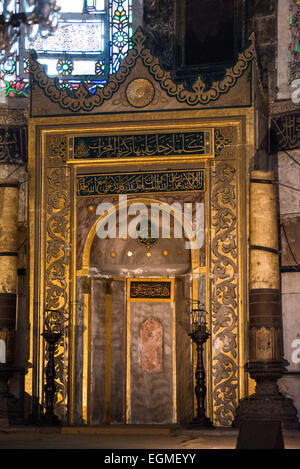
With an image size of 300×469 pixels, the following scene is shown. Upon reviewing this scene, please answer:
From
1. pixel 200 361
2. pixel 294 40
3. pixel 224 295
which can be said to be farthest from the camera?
pixel 294 40

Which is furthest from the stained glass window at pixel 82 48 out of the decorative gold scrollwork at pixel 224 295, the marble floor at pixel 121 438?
the marble floor at pixel 121 438

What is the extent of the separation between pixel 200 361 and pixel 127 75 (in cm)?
304

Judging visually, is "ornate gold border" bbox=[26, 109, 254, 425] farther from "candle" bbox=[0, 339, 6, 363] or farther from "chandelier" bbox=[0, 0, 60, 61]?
"chandelier" bbox=[0, 0, 60, 61]

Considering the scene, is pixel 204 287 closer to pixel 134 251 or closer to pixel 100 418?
pixel 134 251

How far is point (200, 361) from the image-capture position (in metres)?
9.63

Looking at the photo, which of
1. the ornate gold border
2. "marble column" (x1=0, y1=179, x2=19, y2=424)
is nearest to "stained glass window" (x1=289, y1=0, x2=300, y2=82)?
the ornate gold border

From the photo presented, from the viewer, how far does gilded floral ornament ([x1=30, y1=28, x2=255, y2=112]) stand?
10016mm

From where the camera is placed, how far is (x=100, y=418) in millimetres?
10352

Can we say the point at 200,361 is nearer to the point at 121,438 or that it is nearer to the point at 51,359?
the point at 121,438

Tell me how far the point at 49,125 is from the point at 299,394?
3.79 m

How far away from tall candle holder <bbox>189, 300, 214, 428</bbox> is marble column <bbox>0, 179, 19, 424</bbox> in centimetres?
181

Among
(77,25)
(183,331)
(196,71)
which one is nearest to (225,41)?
(196,71)

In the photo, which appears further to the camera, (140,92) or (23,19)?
(140,92)

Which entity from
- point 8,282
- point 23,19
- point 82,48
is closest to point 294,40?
point 82,48
